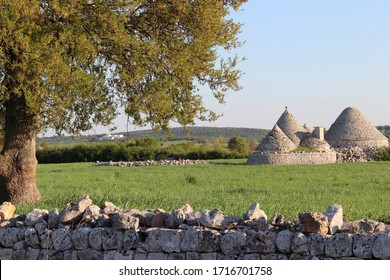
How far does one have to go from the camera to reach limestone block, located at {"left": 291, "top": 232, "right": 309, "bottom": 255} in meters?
8.64

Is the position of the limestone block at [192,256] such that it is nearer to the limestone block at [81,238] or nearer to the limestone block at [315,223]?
the limestone block at [315,223]

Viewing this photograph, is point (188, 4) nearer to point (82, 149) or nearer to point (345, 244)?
point (345, 244)

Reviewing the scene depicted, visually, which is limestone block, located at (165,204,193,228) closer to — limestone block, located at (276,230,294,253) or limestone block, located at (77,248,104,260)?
limestone block, located at (77,248,104,260)

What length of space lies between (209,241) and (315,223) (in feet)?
4.72

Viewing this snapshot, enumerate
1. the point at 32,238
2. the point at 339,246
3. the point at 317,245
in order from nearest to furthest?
the point at 339,246
the point at 317,245
the point at 32,238

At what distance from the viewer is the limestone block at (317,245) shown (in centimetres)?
857

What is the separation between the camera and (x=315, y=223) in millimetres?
8672

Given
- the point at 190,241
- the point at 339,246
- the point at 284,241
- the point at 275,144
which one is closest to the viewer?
the point at 339,246

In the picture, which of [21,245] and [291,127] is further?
[291,127]

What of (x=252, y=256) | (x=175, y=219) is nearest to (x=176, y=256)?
(x=175, y=219)

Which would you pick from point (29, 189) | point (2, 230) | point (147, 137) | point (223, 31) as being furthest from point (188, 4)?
point (147, 137)

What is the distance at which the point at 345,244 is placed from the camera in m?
8.42

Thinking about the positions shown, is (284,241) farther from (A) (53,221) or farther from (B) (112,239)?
(A) (53,221)

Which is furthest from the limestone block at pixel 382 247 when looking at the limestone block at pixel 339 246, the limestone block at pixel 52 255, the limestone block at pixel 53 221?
the limestone block at pixel 53 221
